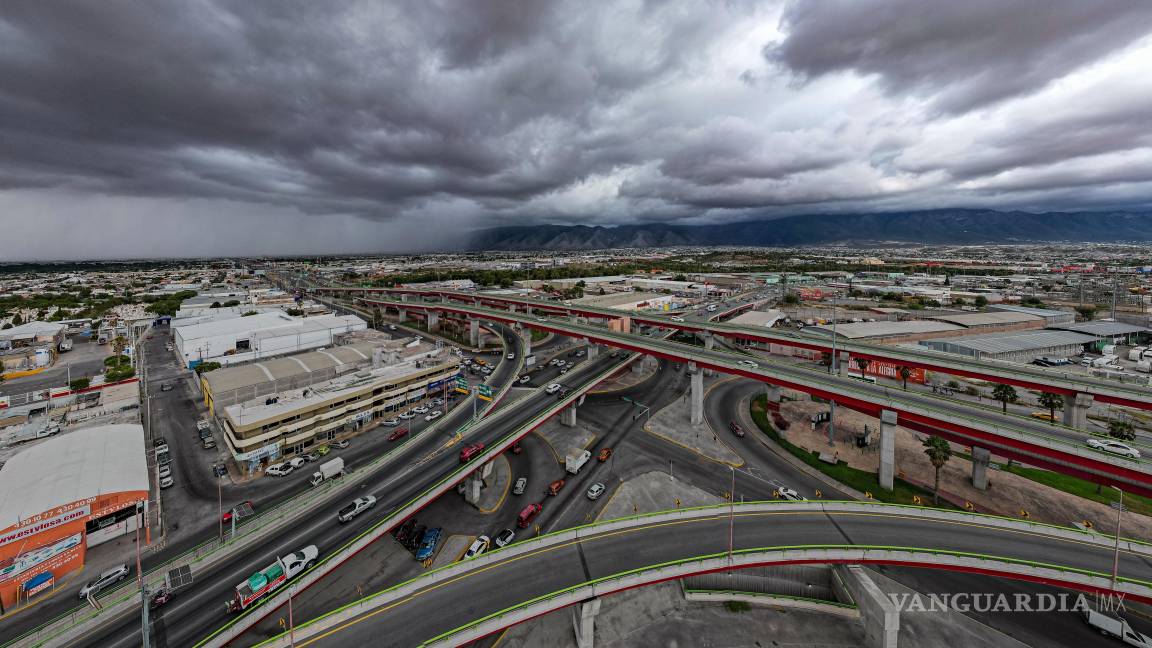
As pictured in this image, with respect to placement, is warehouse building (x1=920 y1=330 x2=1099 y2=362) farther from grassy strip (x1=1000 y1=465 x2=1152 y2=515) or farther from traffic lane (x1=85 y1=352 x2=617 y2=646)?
traffic lane (x1=85 y1=352 x2=617 y2=646)

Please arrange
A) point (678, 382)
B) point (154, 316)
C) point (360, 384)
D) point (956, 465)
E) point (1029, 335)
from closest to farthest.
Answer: point (956, 465)
point (360, 384)
point (678, 382)
point (1029, 335)
point (154, 316)

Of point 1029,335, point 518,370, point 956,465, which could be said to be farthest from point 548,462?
point 1029,335

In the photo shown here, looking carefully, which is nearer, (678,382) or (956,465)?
(956,465)

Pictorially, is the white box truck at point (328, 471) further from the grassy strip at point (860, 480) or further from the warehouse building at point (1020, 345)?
the warehouse building at point (1020, 345)

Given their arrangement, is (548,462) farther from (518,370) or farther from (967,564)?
(967,564)

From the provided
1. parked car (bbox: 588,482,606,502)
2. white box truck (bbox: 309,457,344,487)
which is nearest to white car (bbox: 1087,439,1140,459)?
parked car (bbox: 588,482,606,502)

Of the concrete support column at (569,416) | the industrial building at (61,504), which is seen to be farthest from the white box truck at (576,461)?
the industrial building at (61,504)
